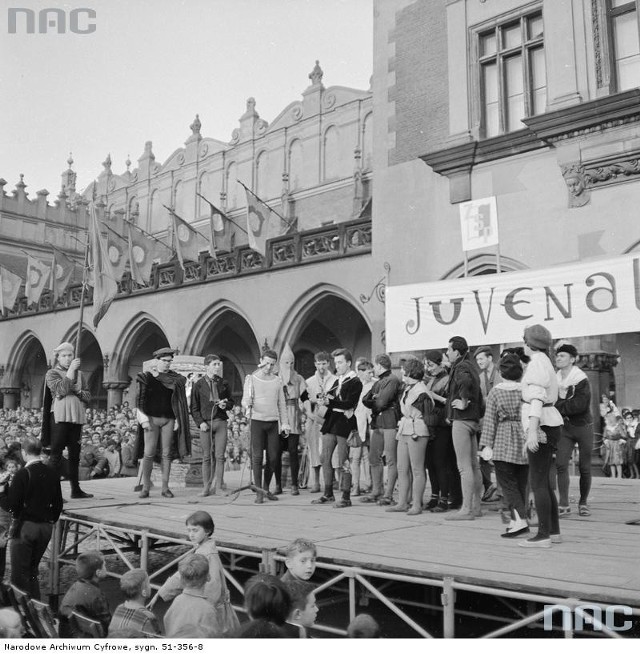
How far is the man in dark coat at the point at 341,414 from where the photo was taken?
24.5ft

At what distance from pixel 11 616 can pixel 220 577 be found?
5.04 feet

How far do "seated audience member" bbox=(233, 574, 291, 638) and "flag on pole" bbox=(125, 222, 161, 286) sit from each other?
67.7ft

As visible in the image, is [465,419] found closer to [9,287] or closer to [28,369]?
[9,287]

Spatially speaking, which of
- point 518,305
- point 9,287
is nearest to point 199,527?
point 518,305

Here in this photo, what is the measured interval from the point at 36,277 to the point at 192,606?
2674cm

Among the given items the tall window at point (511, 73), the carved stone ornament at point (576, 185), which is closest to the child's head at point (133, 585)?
the carved stone ornament at point (576, 185)

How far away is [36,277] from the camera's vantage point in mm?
28203

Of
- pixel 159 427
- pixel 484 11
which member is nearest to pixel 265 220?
pixel 484 11

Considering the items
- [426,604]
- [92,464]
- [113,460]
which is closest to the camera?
[426,604]

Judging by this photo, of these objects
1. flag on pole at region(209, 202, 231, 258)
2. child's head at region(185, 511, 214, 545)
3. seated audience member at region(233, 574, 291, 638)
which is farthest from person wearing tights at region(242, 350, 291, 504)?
flag on pole at region(209, 202, 231, 258)

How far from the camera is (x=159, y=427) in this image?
8.13 m

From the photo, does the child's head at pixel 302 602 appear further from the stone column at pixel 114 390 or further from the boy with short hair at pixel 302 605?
the stone column at pixel 114 390
